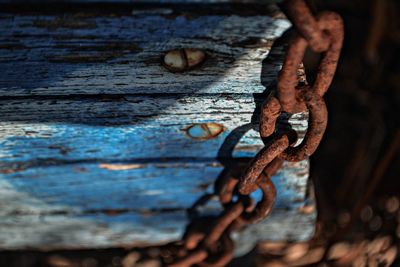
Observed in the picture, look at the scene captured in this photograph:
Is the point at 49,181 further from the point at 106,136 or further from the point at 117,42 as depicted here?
the point at 117,42

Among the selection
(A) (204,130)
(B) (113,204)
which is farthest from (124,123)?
(B) (113,204)

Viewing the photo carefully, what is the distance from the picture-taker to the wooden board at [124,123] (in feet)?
2.94

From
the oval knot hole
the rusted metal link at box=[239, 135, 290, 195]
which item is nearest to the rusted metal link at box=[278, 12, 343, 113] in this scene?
the rusted metal link at box=[239, 135, 290, 195]

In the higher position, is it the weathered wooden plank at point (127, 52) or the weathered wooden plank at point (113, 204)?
the weathered wooden plank at point (127, 52)

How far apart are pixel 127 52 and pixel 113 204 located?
709 millimetres

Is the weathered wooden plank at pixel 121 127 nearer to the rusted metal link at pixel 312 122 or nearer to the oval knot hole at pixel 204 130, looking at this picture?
the oval knot hole at pixel 204 130

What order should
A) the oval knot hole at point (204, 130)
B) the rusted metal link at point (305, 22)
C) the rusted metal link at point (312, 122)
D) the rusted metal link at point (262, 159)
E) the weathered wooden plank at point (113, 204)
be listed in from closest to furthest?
the rusted metal link at point (305, 22), the rusted metal link at point (312, 122), the rusted metal link at point (262, 159), the oval knot hole at point (204, 130), the weathered wooden plank at point (113, 204)

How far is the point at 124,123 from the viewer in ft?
3.67

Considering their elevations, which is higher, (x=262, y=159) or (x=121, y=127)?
(x=121, y=127)

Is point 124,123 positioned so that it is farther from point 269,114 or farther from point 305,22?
point 305,22

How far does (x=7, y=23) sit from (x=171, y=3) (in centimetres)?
32

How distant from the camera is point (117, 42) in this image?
Answer: 92cm

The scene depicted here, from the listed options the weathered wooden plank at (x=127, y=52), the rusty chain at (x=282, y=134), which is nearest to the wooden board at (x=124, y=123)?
the weathered wooden plank at (x=127, y=52)

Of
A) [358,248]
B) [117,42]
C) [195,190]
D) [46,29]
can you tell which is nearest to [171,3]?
[117,42]
